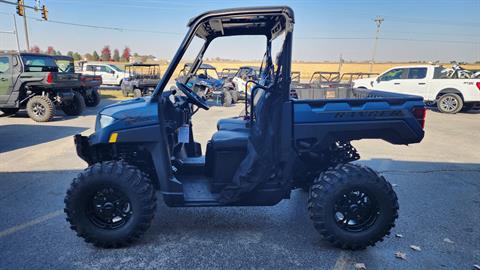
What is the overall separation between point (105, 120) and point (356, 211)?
255 centimetres

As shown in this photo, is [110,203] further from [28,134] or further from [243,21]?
[28,134]

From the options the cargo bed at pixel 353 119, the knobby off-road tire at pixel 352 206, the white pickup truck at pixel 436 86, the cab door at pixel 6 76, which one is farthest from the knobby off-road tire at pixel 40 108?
the white pickup truck at pixel 436 86

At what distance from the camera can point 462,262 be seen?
9.77 feet

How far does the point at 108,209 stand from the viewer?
10.4 ft

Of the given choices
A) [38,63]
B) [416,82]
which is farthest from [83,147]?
[416,82]

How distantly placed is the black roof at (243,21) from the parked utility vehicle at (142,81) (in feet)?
41.8

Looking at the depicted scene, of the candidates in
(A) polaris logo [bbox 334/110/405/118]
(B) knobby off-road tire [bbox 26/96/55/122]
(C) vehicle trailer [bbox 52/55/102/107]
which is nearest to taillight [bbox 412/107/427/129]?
(A) polaris logo [bbox 334/110/405/118]

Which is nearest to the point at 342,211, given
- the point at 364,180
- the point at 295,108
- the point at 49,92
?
the point at 364,180

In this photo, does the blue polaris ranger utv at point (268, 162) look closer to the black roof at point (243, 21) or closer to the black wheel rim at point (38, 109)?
the black roof at point (243, 21)

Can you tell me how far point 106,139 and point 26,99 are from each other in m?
8.74

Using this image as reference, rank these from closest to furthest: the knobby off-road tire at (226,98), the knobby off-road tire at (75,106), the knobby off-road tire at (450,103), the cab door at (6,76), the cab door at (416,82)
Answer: the cab door at (6,76) < the knobby off-road tire at (75,106) < the knobby off-road tire at (450,103) < the cab door at (416,82) < the knobby off-road tire at (226,98)

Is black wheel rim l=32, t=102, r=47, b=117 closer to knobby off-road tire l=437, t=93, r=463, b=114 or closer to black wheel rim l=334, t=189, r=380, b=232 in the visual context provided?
black wheel rim l=334, t=189, r=380, b=232

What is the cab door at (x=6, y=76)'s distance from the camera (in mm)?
9828

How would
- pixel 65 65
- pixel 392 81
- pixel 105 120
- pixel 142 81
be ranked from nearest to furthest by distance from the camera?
1. pixel 105 120
2. pixel 65 65
3. pixel 392 81
4. pixel 142 81
